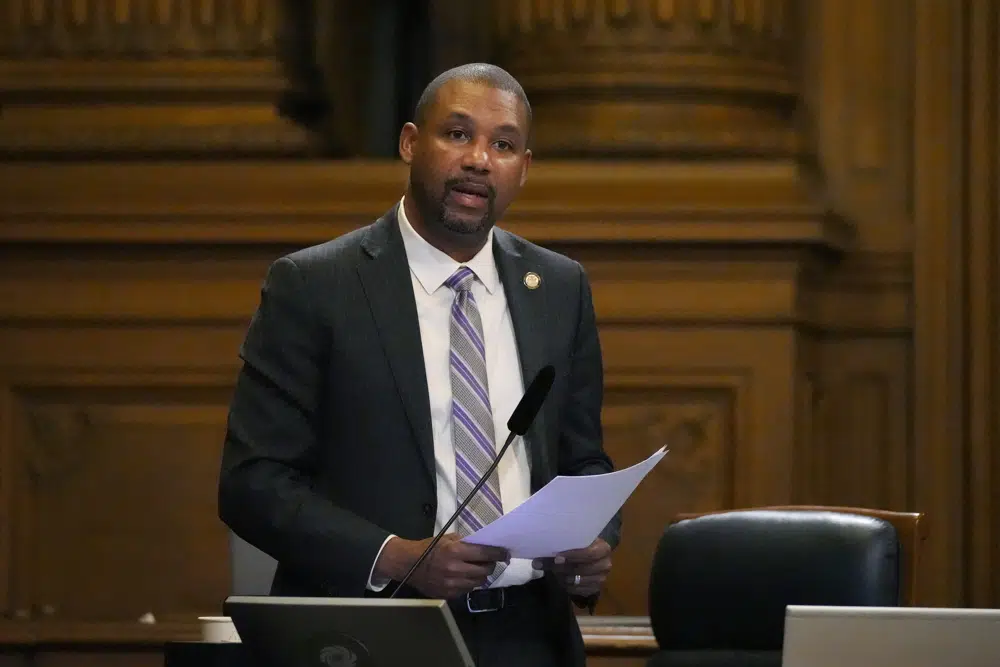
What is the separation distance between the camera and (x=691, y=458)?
160 inches

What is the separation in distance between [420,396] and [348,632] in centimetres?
65

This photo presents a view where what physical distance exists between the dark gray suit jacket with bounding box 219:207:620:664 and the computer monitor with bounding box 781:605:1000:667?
0.74 m

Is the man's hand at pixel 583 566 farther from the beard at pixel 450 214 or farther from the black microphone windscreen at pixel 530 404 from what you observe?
the beard at pixel 450 214

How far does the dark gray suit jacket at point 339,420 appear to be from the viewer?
2332mm

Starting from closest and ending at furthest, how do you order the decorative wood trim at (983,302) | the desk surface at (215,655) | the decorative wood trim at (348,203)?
1. the desk surface at (215,655)
2. the decorative wood trim at (348,203)
3. the decorative wood trim at (983,302)

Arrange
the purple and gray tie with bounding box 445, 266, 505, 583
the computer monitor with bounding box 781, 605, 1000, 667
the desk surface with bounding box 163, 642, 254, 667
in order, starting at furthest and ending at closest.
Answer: the purple and gray tie with bounding box 445, 266, 505, 583 → the desk surface with bounding box 163, 642, 254, 667 → the computer monitor with bounding box 781, 605, 1000, 667

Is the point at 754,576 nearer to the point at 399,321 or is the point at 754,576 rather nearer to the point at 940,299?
the point at 399,321

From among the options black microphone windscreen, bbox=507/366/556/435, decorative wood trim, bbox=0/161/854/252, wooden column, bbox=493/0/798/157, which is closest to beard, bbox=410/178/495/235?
black microphone windscreen, bbox=507/366/556/435

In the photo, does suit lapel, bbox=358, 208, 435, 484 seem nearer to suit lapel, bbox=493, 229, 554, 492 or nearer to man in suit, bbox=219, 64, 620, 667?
man in suit, bbox=219, 64, 620, 667

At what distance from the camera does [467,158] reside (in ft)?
8.14

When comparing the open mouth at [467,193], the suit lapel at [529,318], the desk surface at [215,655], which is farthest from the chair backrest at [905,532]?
the desk surface at [215,655]

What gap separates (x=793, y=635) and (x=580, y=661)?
0.82m

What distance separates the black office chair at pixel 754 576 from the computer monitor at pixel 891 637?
3.44ft

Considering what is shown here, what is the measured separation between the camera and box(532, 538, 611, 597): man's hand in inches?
90.9
